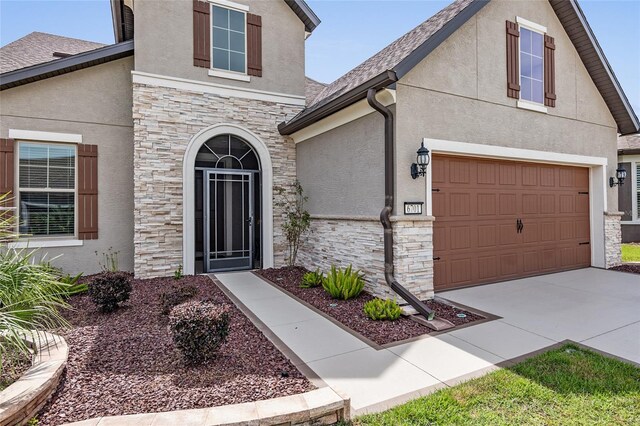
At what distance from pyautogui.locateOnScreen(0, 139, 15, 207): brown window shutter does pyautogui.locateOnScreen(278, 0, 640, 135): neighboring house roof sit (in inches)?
230

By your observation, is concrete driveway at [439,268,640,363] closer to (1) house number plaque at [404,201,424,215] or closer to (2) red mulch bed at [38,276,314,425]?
(1) house number plaque at [404,201,424,215]

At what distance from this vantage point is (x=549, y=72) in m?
7.92

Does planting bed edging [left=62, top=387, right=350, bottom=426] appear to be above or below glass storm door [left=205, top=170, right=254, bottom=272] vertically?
below

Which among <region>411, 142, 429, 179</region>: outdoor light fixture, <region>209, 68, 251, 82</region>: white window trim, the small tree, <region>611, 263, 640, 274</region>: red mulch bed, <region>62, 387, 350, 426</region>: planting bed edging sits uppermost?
<region>209, 68, 251, 82</region>: white window trim

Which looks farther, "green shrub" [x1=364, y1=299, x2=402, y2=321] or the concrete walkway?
"green shrub" [x1=364, y1=299, x2=402, y2=321]

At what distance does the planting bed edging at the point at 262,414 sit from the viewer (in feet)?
8.06

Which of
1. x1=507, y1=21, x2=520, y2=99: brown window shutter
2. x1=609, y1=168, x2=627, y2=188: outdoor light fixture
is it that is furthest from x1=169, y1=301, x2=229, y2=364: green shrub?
x1=609, y1=168, x2=627, y2=188: outdoor light fixture

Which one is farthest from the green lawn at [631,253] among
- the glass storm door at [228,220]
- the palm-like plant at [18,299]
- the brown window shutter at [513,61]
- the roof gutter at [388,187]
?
the palm-like plant at [18,299]

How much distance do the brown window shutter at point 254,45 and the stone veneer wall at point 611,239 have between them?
32.4ft

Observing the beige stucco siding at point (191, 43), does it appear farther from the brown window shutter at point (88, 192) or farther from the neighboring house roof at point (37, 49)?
the neighboring house roof at point (37, 49)

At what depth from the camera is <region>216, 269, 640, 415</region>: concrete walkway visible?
343 cm

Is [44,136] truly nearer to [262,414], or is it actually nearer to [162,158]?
[162,158]

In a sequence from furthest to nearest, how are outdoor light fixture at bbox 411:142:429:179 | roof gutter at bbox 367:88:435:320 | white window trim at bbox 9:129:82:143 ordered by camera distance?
white window trim at bbox 9:129:82:143, outdoor light fixture at bbox 411:142:429:179, roof gutter at bbox 367:88:435:320

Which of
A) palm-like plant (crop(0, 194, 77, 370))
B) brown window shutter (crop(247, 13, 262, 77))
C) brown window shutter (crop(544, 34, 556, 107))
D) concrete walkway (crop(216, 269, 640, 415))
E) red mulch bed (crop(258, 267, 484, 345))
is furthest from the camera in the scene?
brown window shutter (crop(247, 13, 262, 77))
